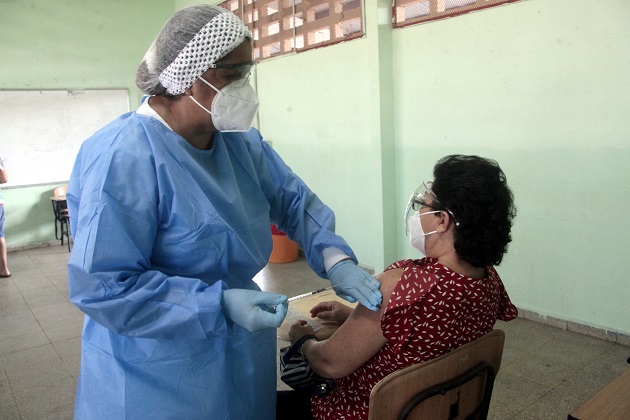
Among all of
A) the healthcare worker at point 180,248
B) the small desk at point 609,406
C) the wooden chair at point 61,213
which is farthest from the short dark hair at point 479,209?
the wooden chair at point 61,213

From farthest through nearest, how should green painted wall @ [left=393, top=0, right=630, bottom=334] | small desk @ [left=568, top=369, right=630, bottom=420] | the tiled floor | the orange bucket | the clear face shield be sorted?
the orange bucket, green painted wall @ [left=393, top=0, right=630, bottom=334], the tiled floor, the clear face shield, small desk @ [left=568, top=369, right=630, bottom=420]

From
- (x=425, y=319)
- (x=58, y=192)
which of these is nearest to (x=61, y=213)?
(x=58, y=192)

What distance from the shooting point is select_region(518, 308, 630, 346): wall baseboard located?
261 centimetres

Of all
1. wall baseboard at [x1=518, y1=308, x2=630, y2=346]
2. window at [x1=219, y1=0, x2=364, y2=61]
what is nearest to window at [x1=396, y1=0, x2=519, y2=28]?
window at [x1=219, y1=0, x2=364, y2=61]

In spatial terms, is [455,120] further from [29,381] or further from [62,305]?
[62,305]

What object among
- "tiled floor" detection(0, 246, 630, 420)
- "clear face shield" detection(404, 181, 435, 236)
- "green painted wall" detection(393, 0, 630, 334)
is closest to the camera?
"clear face shield" detection(404, 181, 435, 236)

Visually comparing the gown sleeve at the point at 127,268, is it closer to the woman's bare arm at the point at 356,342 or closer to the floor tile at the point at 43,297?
the woman's bare arm at the point at 356,342

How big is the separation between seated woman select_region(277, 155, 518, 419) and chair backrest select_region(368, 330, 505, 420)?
5 centimetres

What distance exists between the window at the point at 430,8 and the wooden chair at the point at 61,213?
12.3 feet

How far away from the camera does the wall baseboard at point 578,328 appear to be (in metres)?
2.61

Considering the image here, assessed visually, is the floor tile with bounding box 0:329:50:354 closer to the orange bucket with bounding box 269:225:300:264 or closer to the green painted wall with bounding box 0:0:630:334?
the orange bucket with bounding box 269:225:300:264

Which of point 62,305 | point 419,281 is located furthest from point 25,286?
point 419,281

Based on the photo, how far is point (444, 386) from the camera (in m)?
1.01

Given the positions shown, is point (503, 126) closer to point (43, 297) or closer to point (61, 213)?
point (43, 297)
